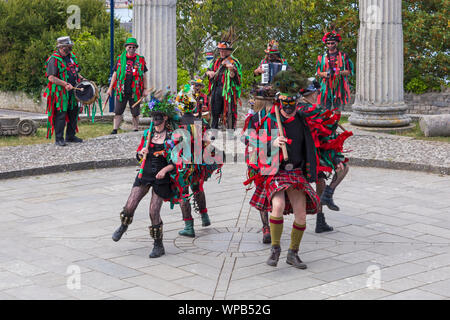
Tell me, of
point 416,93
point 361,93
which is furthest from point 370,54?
point 416,93

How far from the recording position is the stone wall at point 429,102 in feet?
64.2

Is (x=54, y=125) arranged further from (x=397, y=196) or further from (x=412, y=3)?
(x=412, y=3)

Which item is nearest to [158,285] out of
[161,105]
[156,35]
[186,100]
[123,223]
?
[123,223]

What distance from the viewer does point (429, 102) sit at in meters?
19.7

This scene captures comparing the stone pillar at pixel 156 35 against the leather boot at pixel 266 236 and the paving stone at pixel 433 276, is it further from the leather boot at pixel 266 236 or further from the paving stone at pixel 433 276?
the paving stone at pixel 433 276

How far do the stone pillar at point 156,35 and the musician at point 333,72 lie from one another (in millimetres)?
3050

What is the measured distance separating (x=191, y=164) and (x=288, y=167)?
1.22 metres

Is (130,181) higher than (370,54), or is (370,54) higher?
(370,54)

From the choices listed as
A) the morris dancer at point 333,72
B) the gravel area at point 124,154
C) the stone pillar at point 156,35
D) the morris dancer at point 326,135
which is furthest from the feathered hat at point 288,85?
the stone pillar at point 156,35

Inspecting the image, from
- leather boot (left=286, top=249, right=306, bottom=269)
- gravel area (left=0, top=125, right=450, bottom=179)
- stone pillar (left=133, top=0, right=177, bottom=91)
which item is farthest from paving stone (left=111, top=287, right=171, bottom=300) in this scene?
stone pillar (left=133, top=0, right=177, bottom=91)

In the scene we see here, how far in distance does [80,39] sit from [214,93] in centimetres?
1131

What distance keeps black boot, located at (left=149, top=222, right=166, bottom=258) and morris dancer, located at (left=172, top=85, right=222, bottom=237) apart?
1.78 feet

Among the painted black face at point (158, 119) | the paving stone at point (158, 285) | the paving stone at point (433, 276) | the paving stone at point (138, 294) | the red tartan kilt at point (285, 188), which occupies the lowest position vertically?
the paving stone at point (138, 294)

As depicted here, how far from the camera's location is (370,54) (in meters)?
15.5
